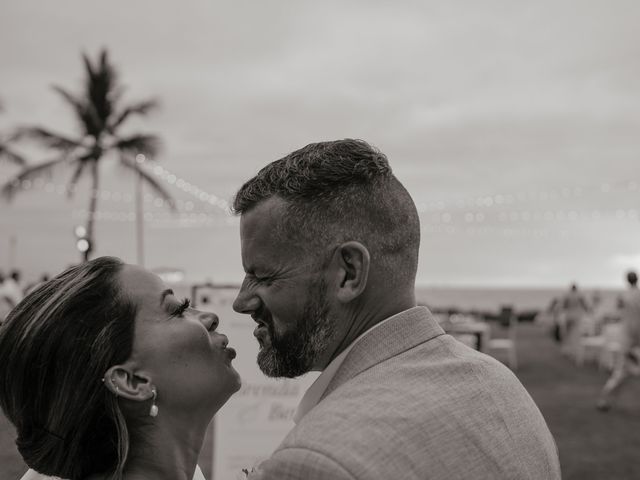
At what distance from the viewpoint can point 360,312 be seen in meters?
1.60

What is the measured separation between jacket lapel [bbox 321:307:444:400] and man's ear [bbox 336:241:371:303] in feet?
0.29

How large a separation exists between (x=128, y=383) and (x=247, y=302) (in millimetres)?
556

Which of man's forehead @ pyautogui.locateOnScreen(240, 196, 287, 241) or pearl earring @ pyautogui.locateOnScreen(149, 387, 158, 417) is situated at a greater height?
man's forehead @ pyautogui.locateOnScreen(240, 196, 287, 241)

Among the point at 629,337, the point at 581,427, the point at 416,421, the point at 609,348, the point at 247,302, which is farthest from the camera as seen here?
the point at 609,348

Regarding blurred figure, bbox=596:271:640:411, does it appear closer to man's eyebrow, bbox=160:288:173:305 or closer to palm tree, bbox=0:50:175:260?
man's eyebrow, bbox=160:288:173:305

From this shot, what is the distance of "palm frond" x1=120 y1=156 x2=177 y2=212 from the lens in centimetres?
2653

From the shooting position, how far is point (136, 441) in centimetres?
210

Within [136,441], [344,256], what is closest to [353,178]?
[344,256]

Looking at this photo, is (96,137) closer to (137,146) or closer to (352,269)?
(137,146)

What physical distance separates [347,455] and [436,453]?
0.57 ft

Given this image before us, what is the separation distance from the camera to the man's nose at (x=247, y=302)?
1.68 metres

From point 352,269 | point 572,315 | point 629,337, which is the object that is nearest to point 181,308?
point 352,269

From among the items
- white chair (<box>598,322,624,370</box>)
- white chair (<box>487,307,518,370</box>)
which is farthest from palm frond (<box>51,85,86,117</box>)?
white chair (<box>598,322,624,370</box>)

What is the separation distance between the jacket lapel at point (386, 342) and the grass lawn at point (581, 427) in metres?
3.22
